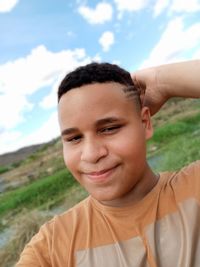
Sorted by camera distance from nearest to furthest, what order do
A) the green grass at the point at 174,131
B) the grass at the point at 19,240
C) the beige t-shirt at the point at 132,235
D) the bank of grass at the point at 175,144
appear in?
the beige t-shirt at the point at 132,235 → the grass at the point at 19,240 → the bank of grass at the point at 175,144 → the green grass at the point at 174,131

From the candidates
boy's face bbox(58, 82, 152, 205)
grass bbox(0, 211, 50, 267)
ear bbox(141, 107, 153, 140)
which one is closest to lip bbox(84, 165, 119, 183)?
boy's face bbox(58, 82, 152, 205)

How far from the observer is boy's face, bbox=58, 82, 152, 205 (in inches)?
78.2

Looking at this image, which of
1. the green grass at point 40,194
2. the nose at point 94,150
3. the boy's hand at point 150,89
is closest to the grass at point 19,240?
the boy's hand at point 150,89

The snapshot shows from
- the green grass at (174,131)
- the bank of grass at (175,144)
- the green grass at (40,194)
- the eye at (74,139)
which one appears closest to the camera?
the eye at (74,139)

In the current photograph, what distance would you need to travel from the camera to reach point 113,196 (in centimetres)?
202

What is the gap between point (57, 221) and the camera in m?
2.10

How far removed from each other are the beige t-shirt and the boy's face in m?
0.11

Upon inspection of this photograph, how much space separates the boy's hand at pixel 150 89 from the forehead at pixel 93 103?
424 mm

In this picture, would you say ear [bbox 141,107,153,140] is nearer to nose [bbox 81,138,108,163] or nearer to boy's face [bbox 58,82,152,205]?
boy's face [bbox 58,82,152,205]

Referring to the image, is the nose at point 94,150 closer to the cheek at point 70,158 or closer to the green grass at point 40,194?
the cheek at point 70,158

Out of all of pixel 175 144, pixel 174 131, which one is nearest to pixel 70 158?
pixel 175 144

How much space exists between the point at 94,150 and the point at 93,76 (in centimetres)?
Result: 36

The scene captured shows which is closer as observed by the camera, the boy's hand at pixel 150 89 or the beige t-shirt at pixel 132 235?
the beige t-shirt at pixel 132 235

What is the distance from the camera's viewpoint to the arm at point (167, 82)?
90.7 inches
